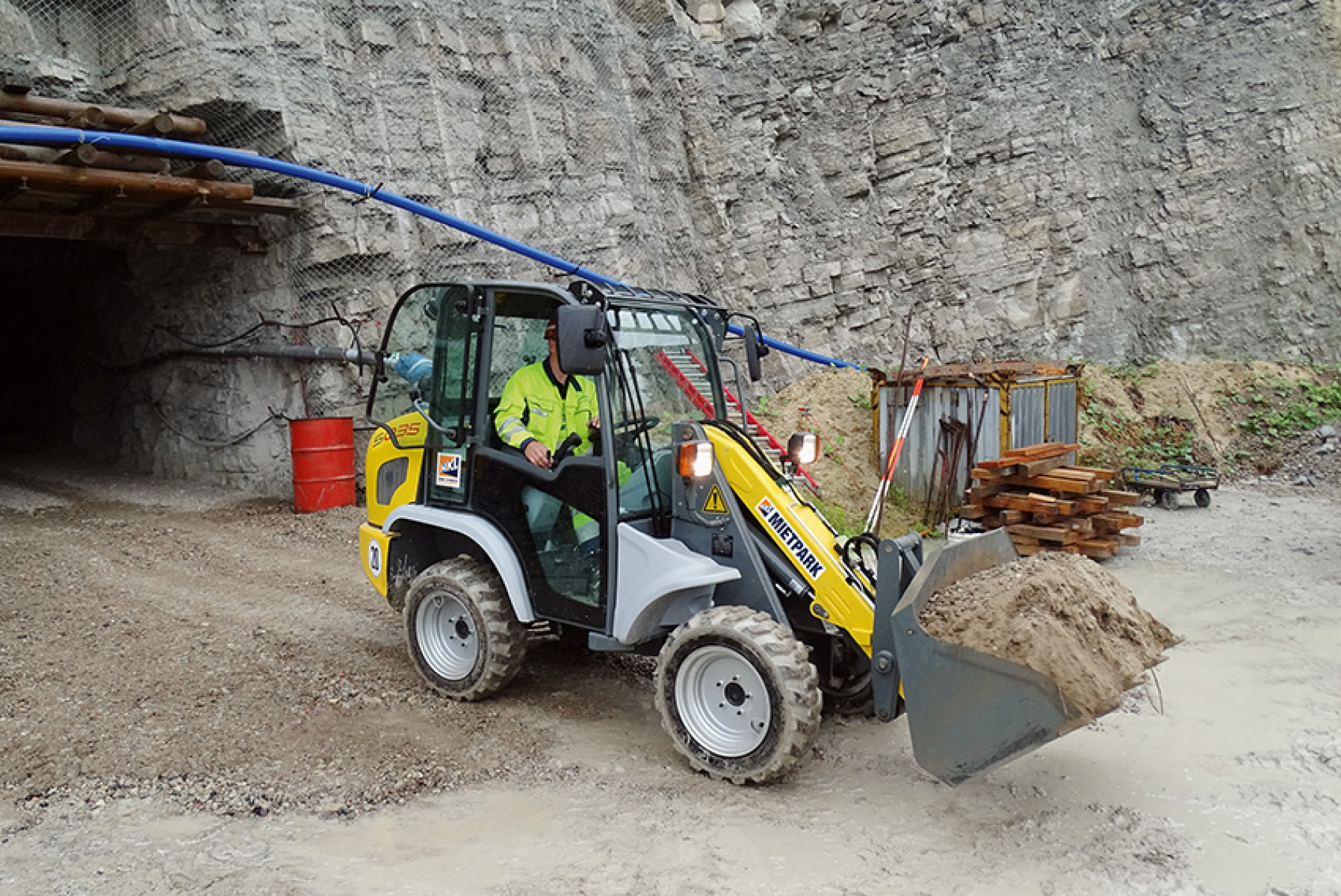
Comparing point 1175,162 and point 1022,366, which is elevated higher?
point 1175,162

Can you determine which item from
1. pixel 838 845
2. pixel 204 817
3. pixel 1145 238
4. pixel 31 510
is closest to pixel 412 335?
pixel 204 817

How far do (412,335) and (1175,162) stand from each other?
1428 centimetres

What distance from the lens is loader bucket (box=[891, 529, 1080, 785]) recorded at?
3418 millimetres

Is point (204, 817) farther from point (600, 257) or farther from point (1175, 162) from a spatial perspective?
point (1175, 162)

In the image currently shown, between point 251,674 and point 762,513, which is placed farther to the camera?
point 251,674

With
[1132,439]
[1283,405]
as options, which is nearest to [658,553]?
[1132,439]

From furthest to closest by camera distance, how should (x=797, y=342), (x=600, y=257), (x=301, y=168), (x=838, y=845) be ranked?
(x=797, y=342) → (x=600, y=257) → (x=301, y=168) → (x=838, y=845)

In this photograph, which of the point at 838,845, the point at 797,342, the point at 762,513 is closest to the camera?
the point at 838,845

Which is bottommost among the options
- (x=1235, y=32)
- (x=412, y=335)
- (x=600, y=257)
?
(x=412, y=335)

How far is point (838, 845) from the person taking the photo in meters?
3.71

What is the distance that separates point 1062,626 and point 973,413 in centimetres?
690

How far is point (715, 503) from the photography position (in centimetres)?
454

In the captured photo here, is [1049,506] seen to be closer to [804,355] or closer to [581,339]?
[804,355]

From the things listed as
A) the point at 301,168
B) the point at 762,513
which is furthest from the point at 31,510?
the point at 762,513
